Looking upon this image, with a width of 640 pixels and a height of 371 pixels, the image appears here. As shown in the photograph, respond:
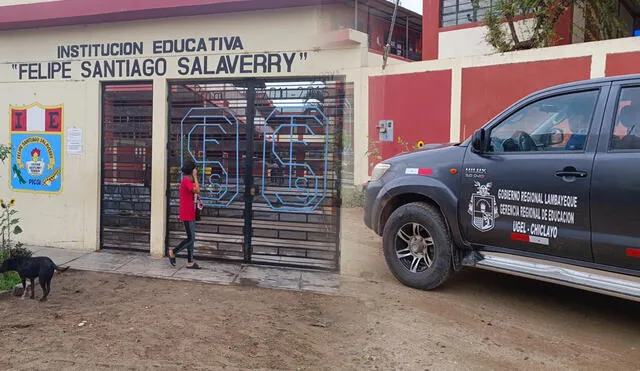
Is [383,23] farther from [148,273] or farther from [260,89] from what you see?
[148,273]

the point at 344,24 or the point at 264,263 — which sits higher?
the point at 344,24

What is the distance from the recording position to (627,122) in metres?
4.10

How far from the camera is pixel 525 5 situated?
10.8 metres

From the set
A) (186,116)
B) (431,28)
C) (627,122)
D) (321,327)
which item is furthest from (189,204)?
(431,28)

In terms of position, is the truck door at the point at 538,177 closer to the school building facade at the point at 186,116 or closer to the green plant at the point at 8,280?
the school building facade at the point at 186,116

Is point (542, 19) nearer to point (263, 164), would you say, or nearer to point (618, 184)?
point (263, 164)

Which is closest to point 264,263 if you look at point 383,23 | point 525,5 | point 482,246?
point 482,246

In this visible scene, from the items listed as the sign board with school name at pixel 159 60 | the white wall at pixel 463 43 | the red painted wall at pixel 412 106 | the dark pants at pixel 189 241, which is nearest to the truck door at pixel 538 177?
the sign board with school name at pixel 159 60

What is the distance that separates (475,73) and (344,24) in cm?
345

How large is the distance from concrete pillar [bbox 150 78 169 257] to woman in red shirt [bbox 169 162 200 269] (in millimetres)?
635

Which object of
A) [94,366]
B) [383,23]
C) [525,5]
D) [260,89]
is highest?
[383,23]

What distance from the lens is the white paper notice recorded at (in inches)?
283

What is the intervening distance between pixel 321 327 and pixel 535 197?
218 cm

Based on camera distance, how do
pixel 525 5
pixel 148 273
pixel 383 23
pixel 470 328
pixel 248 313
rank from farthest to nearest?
pixel 383 23, pixel 525 5, pixel 148 273, pixel 248 313, pixel 470 328
